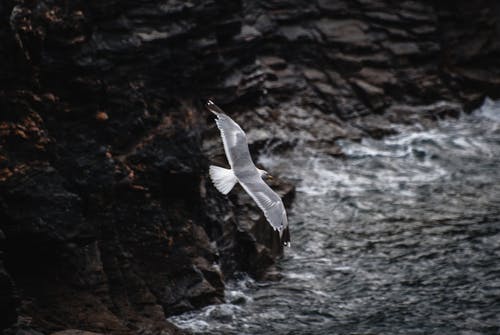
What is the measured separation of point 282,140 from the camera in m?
13.3

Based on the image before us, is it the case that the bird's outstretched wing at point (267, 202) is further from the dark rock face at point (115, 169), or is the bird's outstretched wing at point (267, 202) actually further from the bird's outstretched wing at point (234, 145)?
the dark rock face at point (115, 169)

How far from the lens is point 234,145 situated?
846 cm

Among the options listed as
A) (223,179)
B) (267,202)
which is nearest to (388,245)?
(267,202)

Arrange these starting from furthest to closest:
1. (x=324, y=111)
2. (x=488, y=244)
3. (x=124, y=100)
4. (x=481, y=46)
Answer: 1. (x=481, y=46)
2. (x=324, y=111)
3. (x=488, y=244)
4. (x=124, y=100)

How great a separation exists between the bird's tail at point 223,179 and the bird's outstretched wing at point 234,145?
10 centimetres

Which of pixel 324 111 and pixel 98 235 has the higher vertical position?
pixel 98 235

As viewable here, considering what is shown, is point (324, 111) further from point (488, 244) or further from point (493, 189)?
point (488, 244)

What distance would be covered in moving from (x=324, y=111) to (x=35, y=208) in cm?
770

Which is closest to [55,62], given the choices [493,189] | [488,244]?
[488,244]

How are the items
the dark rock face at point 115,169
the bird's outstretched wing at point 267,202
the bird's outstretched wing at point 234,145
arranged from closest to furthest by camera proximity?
the dark rock face at point 115,169 < the bird's outstretched wing at point 267,202 < the bird's outstretched wing at point 234,145

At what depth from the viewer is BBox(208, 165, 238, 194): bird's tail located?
7902 millimetres

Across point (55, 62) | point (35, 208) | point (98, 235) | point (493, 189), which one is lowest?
point (493, 189)

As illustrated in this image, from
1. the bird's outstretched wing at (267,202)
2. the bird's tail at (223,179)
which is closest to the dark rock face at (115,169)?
the bird's tail at (223,179)

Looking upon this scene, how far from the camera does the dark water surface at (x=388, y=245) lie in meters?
8.38
